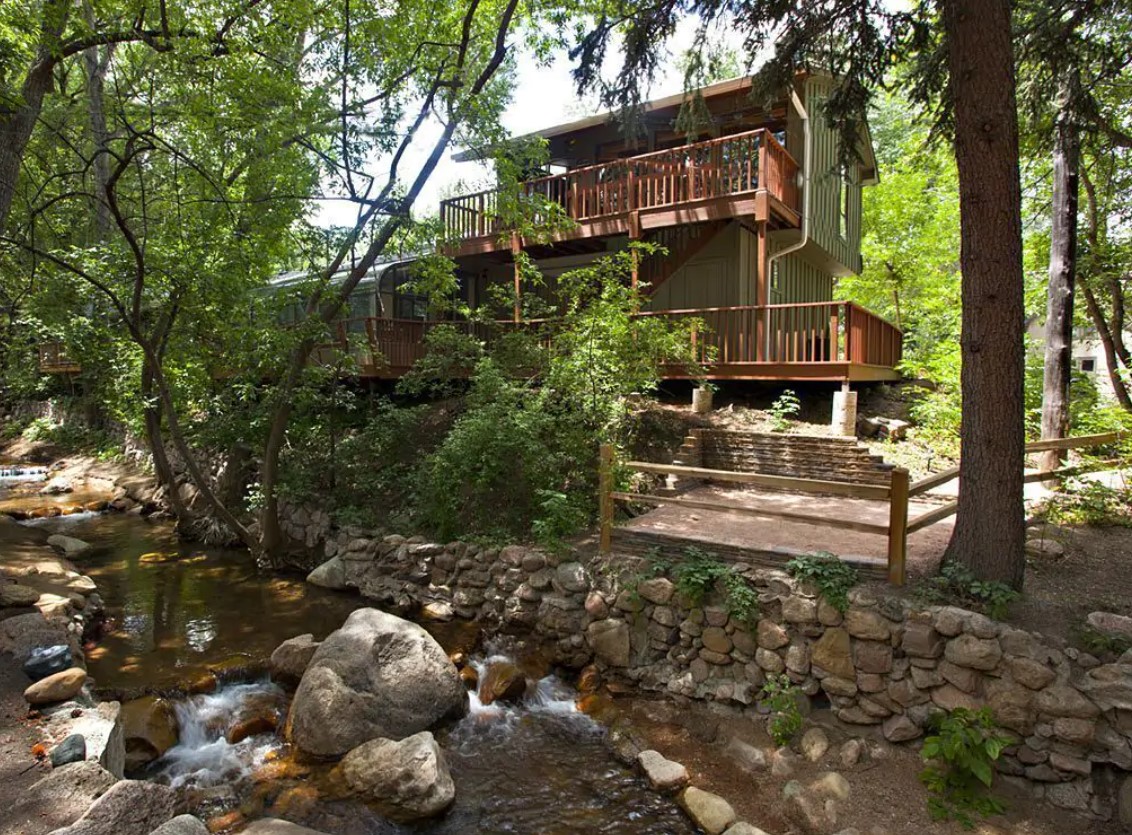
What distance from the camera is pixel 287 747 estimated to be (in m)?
4.62

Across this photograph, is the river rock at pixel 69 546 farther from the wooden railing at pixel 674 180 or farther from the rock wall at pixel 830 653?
the wooden railing at pixel 674 180

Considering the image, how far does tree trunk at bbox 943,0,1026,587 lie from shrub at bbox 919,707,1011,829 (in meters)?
1.12

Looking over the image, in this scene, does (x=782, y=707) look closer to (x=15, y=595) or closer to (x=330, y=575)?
(x=330, y=575)

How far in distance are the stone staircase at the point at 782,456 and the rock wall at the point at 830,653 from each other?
9.09 feet

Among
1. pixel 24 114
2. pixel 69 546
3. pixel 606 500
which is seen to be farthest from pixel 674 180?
pixel 69 546

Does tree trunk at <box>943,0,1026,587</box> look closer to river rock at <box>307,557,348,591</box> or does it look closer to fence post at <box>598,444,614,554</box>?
fence post at <box>598,444,614,554</box>

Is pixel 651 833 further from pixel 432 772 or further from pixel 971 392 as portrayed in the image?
pixel 971 392

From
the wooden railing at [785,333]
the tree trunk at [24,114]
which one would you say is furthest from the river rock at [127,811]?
the wooden railing at [785,333]

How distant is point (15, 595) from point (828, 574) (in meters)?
7.52

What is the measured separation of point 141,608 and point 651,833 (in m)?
6.58

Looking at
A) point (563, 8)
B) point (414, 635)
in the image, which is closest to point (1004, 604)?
point (414, 635)

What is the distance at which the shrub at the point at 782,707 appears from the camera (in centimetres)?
456

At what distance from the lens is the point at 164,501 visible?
1196 centimetres

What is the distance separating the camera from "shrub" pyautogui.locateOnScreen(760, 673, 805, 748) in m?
4.56
